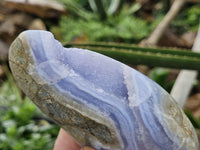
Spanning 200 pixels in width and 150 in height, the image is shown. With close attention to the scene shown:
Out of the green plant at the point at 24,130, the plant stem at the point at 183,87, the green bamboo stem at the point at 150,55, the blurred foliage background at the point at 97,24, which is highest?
the green bamboo stem at the point at 150,55

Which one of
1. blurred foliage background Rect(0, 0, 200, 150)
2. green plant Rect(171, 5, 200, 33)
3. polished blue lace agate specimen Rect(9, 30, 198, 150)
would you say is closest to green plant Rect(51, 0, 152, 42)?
blurred foliage background Rect(0, 0, 200, 150)

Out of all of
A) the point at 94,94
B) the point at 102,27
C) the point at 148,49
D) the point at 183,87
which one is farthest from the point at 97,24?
the point at 94,94

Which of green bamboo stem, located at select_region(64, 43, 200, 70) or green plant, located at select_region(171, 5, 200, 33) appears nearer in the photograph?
green bamboo stem, located at select_region(64, 43, 200, 70)

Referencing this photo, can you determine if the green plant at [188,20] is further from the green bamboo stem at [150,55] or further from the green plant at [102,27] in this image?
the green bamboo stem at [150,55]

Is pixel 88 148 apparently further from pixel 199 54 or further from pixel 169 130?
pixel 199 54

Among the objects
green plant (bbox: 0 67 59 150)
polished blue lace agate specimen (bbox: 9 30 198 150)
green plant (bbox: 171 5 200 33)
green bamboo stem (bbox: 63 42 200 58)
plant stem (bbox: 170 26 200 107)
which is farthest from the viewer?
green plant (bbox: 171 5 200 33)

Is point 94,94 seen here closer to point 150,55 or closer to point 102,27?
point 150,55

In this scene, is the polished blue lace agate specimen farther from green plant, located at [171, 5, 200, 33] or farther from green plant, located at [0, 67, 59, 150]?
green plant, located at [171, 5, 200, 33]

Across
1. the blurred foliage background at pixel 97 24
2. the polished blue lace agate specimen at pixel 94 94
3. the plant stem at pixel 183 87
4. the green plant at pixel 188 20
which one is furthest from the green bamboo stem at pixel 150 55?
the green plant at pixel 188 20
